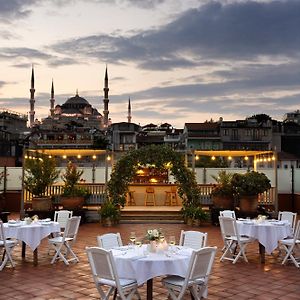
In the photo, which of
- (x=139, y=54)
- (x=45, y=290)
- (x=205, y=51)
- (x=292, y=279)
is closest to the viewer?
(x=45, y=290)

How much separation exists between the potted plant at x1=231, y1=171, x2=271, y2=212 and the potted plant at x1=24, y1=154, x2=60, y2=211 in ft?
17.5

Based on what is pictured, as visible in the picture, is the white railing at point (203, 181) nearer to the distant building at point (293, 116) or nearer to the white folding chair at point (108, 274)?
the white folding chair at point (108, 274)

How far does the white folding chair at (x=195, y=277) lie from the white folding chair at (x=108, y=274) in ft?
1.40

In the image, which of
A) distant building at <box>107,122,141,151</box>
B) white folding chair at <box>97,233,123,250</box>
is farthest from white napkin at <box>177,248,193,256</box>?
distant building at <box>107,122,141,151</box>

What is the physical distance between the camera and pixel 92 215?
15.5 m

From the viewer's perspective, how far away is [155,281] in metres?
7.30

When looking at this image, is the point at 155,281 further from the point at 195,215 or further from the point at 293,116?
the point at 293,116

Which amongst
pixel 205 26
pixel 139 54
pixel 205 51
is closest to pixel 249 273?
pixel 205 26

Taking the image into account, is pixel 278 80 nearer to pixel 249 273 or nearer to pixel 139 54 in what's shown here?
pixel 139 54

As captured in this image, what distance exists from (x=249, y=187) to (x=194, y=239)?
704 centimetres

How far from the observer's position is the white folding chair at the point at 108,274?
548 centimetres

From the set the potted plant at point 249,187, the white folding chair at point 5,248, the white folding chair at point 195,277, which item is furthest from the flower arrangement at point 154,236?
the potted plant at point 249,187

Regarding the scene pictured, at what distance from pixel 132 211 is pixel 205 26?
8565 millimetres

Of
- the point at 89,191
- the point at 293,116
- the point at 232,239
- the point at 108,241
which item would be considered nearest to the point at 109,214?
the point at 89,191
